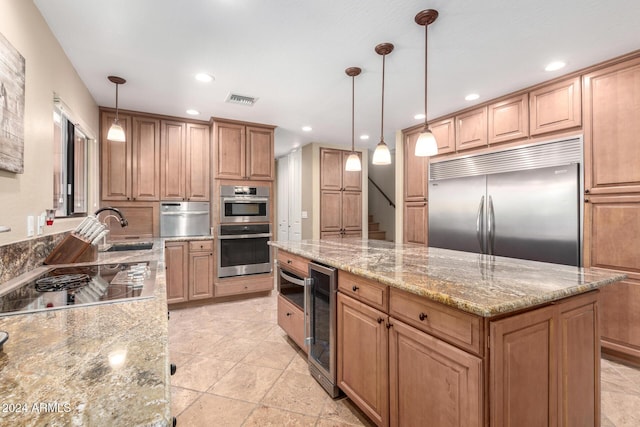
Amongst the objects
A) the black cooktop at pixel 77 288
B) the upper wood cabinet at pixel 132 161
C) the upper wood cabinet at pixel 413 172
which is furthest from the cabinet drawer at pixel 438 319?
the upper wood cabinet at pixel 132 161

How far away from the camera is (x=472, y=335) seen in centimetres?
108

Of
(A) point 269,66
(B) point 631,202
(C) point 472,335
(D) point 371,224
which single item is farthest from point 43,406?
(D) point 371,224

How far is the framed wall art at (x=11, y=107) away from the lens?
139cm

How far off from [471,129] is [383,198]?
350 cm

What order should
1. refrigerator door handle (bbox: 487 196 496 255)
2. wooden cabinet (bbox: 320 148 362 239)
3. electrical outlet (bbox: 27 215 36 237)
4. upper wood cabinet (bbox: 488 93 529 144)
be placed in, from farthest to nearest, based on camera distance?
1. wooden cabinet (bbox: 320 148 362 239)
2. refrigerator door handle (bbox: 487 196 496 255)
3. upper wood cabinet (bbox: 488 93 529 144)
4. electrical outlet (bbox: 27 215 36 237)

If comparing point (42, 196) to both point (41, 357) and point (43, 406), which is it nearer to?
point (41, 357)

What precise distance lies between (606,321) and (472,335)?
2316 millimetres

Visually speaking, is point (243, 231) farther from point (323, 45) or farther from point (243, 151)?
point (323, 45)

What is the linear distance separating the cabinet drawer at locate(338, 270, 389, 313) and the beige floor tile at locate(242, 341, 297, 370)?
41.2 inches

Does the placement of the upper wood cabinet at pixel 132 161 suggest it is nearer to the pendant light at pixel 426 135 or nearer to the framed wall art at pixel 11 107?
the framed wall art at pixel 11 107

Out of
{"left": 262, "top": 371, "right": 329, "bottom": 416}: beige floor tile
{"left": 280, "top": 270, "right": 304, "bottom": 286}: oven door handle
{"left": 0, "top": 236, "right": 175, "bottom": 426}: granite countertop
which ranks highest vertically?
{"left": 0, "top": 236, "right": 175, "bottom": 426}: granite countertop

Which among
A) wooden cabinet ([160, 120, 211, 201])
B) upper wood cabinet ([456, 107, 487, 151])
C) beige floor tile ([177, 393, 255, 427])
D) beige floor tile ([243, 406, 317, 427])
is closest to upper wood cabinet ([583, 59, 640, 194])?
upper wood cabinet ([456, 107, 487, 151])

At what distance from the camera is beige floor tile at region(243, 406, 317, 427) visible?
68.4 inches

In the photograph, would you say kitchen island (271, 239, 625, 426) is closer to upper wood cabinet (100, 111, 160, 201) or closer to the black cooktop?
the black cooktop
